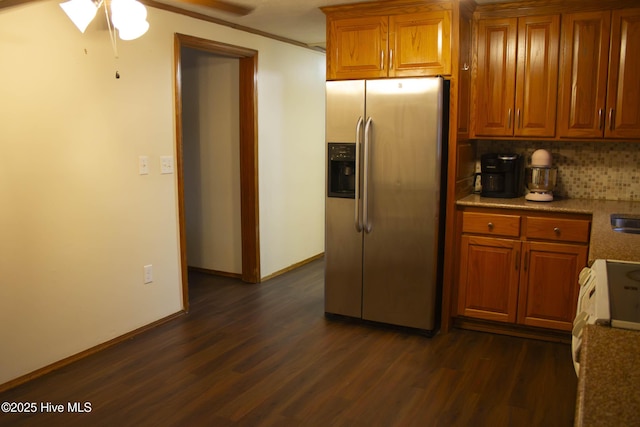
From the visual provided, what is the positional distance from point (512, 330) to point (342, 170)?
1.57m

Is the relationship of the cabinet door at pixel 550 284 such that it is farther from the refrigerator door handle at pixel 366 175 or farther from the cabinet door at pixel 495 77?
the refrigerator door handle at pixel 366 175

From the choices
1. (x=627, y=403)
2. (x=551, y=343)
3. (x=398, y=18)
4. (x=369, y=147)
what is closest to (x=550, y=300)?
(x=551, y=343)

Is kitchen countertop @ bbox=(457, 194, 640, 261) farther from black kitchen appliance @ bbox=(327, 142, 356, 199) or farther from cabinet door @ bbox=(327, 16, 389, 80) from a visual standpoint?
cabinet door @ bbox=(327, 16, 389, 80)

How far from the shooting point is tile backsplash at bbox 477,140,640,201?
12.2 ft

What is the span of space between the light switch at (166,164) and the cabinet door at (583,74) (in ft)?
8.65

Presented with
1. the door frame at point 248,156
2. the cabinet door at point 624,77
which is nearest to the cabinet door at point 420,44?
the cabinet door at point 624,77

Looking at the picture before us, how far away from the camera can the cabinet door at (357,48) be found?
3.55m

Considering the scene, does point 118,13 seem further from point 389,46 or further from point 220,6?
point 389,46

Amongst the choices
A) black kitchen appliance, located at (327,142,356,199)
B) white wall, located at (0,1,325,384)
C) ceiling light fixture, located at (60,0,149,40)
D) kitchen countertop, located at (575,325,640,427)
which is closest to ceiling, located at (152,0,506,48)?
white wall, located at (0,1,325,384)

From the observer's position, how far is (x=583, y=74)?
3.46m

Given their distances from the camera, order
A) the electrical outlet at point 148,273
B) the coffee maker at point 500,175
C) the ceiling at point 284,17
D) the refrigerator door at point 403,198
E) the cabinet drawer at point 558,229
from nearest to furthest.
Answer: the cabinet drawer at point 558,229, the refrigerator door at point 403,198, the ceiling at point 284,17, the electrical outlet at point 148,273, the coffee maker at point 500,175

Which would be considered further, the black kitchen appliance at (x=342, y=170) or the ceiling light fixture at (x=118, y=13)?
the black kitchen appliance at (x=342, y=170)

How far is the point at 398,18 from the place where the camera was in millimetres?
3479

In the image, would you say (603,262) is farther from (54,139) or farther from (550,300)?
(54,139)
